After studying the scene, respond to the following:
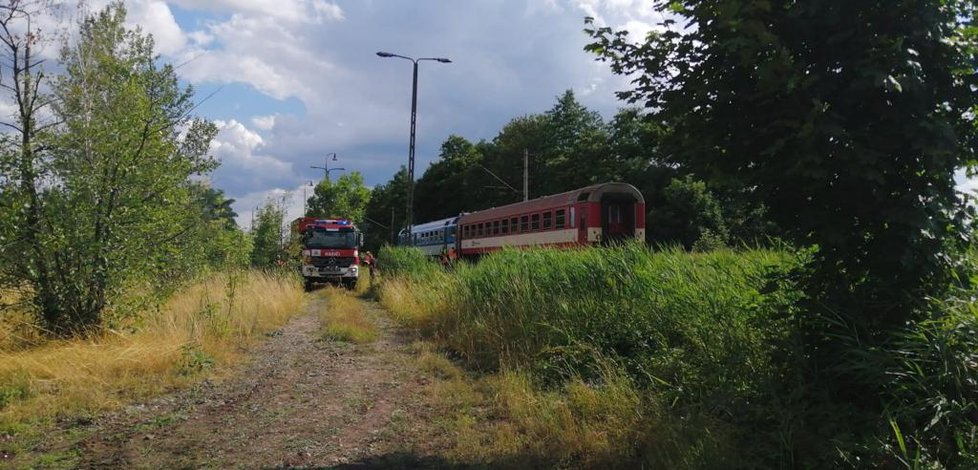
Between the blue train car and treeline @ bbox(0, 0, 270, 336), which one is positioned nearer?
treeline @ bbox(0, 0, 270, 336)

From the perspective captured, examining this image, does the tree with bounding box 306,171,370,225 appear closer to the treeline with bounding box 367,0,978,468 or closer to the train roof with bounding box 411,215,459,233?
the train roof with bounding box 411,215,459,233

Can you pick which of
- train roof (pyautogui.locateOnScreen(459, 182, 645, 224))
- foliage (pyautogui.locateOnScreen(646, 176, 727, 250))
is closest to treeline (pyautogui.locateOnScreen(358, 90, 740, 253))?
foliage (pyautogui.locateOnScreen(646, 176, 727, 250))

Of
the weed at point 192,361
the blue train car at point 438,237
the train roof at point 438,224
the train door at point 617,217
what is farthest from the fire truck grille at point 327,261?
the weed at point 192,361

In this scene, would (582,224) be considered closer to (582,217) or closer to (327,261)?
(582,217)

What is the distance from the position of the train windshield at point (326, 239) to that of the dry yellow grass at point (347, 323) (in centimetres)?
651

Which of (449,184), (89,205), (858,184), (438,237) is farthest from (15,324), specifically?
(449,184)

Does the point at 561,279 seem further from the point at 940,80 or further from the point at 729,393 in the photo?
the point at 940,80

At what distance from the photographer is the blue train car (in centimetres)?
3150

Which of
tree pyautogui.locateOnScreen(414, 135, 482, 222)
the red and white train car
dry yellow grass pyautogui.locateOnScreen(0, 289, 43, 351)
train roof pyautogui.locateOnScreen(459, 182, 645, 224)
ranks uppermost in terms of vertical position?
tree pyautogui.locateOnScreen(414, 135, 482, 222)

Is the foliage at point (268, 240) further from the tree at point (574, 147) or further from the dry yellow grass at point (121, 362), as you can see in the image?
the tree at point (574, 147)

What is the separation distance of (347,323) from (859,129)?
10.5 metres

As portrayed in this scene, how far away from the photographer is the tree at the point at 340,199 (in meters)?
42.5

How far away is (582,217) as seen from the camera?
19172mm

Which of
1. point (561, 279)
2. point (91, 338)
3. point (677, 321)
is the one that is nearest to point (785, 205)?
point (677, 321)
